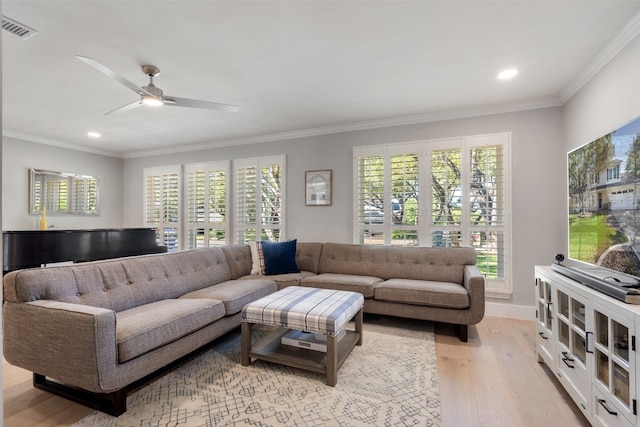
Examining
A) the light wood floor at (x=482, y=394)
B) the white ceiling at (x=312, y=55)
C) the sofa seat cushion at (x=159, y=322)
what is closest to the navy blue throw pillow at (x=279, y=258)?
the sofa seat cushion at (x=159, y=322)

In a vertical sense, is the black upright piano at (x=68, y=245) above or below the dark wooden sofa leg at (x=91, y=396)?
above

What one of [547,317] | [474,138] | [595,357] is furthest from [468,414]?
[474,138]

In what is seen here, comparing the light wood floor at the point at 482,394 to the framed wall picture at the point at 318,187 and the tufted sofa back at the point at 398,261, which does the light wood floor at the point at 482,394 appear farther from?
the framed wall picture at the point at 318,187

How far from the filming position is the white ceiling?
6.82 ft

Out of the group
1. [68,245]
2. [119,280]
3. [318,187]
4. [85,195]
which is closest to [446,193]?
[318,187]

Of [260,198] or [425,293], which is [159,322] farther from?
[260,198]

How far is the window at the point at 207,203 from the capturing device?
208 inches

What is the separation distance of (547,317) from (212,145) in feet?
16.5

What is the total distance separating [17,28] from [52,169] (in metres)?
3.72

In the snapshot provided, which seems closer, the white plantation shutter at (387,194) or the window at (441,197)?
the window at (441,197)

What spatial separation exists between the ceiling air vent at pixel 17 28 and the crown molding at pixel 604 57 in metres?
4.15

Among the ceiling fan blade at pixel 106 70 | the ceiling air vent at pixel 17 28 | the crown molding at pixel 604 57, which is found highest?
the ceiling air vent at pixel 17 28

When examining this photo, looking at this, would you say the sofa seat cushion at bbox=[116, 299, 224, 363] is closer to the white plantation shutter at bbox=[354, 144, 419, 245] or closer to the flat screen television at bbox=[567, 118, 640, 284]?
the white plantation shutter at bbox=[354, 144, 419, 245]

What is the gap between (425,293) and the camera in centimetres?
309
